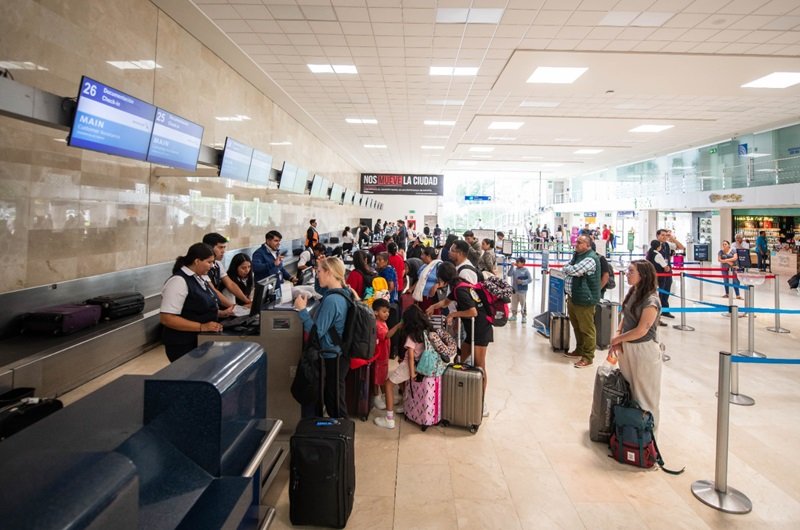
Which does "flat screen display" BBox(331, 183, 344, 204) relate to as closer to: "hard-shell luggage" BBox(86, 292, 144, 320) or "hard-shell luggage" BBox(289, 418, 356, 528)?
"hard-shell luggage" BBox(86, 292, 144, 320)

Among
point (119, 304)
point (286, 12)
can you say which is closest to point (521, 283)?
point (286, 12)

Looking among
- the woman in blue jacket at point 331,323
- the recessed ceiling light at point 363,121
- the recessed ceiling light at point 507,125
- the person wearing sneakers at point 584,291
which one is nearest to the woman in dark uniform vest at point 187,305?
the woman in blue jacket at point 331,323

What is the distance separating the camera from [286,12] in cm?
621

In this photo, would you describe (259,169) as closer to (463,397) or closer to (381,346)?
(381,346)

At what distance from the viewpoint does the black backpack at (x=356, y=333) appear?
3.56 meters

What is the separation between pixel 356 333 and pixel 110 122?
10.9 ft

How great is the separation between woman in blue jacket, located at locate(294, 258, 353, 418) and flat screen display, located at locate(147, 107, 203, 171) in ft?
9.59

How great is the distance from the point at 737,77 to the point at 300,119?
11.2 metres

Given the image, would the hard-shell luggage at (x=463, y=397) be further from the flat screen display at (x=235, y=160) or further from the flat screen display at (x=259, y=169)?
the flat screen display at (x=259, y=169)

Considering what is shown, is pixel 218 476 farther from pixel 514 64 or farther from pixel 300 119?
pixel 300 119

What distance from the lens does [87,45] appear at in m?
4.79

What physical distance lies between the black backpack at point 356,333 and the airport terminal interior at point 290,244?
0.51 metres

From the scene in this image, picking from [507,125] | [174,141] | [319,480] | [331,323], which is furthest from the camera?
[507,125]

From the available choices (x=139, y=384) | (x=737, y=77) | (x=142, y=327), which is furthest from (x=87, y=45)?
(x=737, y=77)
